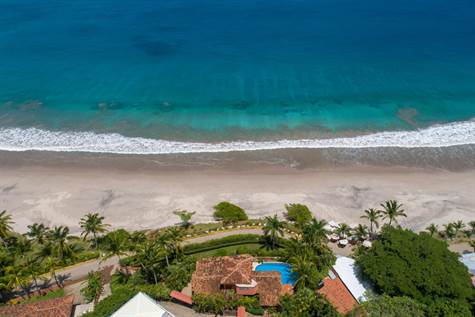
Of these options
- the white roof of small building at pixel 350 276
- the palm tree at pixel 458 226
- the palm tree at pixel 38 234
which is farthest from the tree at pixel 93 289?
the palm tree at pixel 458 226

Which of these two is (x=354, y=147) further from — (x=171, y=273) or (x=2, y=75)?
(x=2, y=75)

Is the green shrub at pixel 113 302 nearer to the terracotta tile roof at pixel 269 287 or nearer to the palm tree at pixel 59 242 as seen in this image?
the palm tree at pixel 59 242

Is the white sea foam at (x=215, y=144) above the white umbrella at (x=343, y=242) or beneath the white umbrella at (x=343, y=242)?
above

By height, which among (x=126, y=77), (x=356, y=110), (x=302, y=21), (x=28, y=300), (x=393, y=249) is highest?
(x=302, y=21)

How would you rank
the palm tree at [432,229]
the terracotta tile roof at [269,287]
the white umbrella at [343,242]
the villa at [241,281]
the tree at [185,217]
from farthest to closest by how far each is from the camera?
the tree at [185,217] → the white umbrella at [343,242] → the palm tree at [432,229] → the villa at [241,281] → the terracotta tile roof at [269,287]

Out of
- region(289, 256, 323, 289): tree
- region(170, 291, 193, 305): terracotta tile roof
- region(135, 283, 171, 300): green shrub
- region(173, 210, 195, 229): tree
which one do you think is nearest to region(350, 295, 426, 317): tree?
region(289, 256, 323, 289): tree

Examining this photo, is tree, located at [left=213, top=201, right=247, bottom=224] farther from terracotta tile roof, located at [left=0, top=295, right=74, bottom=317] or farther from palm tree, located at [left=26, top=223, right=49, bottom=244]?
palm tree, located at [left=26, top=223, right=49, bottom=244]

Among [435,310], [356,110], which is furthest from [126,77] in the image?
[435,310]
